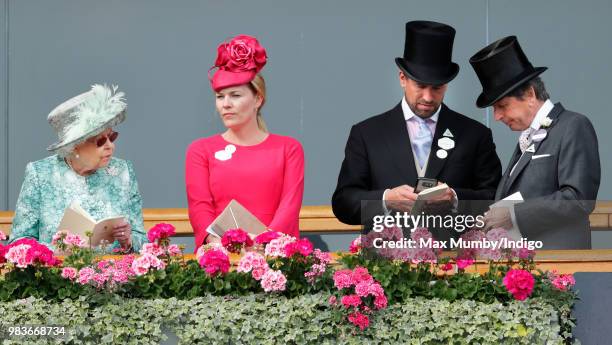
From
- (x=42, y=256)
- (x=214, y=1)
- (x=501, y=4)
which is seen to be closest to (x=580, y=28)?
(x=501, y=4)

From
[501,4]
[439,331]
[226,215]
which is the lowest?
[439,331]

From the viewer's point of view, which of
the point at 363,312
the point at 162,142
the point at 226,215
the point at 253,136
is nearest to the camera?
the point at 363,312

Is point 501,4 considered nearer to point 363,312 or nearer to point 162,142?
point 162,142

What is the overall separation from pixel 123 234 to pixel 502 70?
1684 mm

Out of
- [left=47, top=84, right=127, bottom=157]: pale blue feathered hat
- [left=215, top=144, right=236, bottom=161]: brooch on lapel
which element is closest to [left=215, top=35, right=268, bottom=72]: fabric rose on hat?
[left=215, top=144, right=236, bottom=161]: brooch on lapel

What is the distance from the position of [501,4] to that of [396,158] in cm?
237

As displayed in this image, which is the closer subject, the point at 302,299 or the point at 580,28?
the point at 302,299

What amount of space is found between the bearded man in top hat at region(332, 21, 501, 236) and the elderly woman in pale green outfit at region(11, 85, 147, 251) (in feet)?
3.06

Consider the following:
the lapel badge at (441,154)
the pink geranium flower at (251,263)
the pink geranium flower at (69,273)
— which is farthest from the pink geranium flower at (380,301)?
the pink geranium flower at (69,273)

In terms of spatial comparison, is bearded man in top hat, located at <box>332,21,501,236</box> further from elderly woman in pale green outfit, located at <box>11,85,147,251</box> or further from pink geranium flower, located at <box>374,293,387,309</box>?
elderly woman in pale green outfit, located at <box>11,85,147,251</box>

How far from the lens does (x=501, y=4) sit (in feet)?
25.0

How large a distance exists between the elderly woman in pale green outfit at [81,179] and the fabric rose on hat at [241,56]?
1.58ft

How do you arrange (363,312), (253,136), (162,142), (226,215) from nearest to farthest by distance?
(363,312) < (226,215) < (253,136) < (162,142)

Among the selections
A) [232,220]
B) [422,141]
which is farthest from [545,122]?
[232,220]
